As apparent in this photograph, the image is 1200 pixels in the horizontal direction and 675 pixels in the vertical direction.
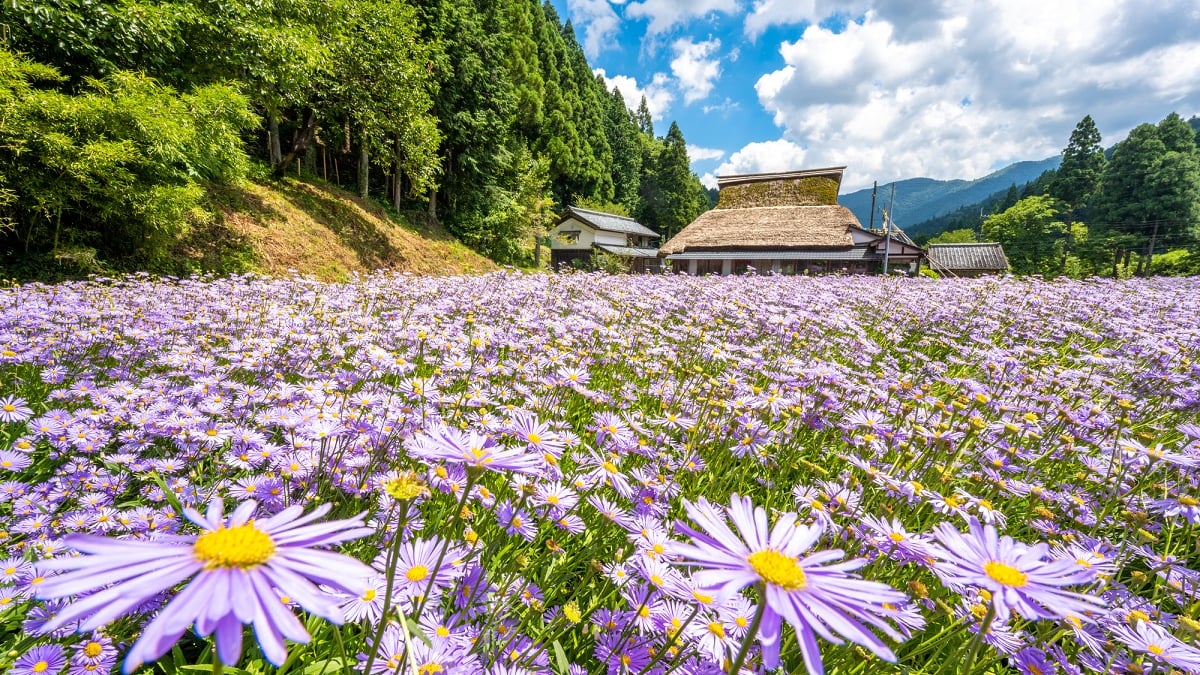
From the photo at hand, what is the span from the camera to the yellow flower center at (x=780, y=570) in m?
0.72

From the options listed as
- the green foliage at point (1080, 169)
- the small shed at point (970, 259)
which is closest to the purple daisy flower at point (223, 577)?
the small shed at point (970, 259)

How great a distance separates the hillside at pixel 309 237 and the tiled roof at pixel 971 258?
3342 centimetres

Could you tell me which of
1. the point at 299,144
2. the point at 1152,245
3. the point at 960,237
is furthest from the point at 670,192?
the point at 960,237

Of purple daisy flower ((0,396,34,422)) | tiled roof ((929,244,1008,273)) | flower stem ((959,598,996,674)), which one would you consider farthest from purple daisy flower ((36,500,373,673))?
tiled roof ((929,244,1008,273))

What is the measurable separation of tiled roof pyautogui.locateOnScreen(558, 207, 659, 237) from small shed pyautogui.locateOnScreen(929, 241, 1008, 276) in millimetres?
22018

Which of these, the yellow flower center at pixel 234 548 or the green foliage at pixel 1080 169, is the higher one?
the green foliage at pixel 1080 169

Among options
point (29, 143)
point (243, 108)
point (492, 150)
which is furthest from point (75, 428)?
point (492, 150)

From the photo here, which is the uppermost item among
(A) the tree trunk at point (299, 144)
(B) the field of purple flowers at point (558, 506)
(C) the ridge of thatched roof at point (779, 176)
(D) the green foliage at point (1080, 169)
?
(D) the green foliage at point (1080, 169)

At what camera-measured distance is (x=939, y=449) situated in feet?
7.10

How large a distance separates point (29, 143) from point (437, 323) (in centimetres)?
700

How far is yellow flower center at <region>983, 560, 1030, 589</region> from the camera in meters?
0.84

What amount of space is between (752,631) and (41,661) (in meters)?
2.01

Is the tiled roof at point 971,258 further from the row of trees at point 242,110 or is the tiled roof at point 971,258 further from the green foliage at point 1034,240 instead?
the row of trees at point 242,110

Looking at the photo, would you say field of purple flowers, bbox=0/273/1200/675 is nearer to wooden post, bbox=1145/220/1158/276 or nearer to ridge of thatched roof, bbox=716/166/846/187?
ridge of thatched roof, bbox=716/166/846/187
